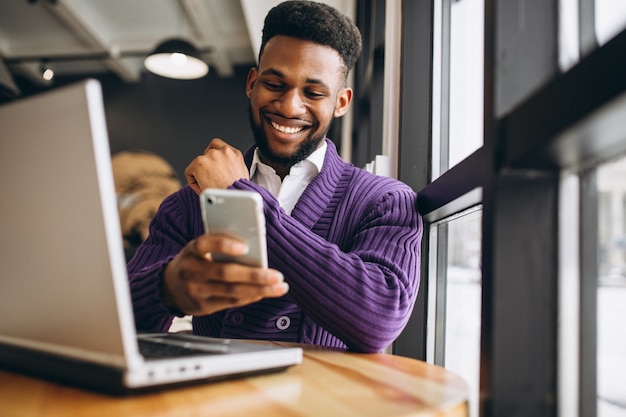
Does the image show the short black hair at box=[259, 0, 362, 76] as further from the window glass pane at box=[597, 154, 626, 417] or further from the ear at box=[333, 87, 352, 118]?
the window glass pane at box=[597, 154, 626, 417]

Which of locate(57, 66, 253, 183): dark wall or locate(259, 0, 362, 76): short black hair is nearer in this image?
locate(259, 0, 362, 76): short black hair

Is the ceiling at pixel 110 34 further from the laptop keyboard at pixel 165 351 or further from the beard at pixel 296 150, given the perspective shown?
the laptop keyboard at pixel 165 351

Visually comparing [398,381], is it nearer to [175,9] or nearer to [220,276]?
[220,276]

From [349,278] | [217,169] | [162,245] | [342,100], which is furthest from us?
[342,100]

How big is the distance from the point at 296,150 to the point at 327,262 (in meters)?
0.60

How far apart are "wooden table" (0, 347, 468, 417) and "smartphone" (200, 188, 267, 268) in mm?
164

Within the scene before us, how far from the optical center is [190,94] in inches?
236

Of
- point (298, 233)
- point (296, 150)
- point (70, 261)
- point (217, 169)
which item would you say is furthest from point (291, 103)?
point (70, 261)

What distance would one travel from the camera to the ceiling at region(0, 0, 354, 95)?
477 centimetres

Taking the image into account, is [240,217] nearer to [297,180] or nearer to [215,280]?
[215,280]

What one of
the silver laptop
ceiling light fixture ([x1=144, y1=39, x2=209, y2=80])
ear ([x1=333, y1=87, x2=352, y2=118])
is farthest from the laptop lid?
ceiling light fixture ([x1=144, y1=39, x2=209, y2=80])

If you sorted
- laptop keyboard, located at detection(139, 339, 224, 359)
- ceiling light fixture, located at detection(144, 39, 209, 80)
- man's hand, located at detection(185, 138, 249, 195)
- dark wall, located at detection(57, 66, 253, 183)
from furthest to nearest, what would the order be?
dark wall, located at detection(57, 66, 253, 183) → ceiling light fixture, located at detection(144, 39, 209, 80) → man's hand, located at detection(185, 138, 249, 195) → laptop keyboard, located at detection(139, 339, 224, 359)

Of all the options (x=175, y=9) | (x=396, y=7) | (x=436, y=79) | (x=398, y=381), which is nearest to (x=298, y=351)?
(x=398, y=381)

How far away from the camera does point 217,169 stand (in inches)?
42.8
